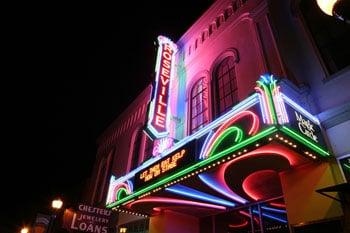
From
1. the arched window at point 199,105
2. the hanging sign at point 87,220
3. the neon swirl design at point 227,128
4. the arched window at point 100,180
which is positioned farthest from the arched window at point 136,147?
the neon swirl design at point 227,128

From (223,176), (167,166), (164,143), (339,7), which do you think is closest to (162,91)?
(164,143)

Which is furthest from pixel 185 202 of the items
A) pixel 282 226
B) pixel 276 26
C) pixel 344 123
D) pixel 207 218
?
pixel 276 26

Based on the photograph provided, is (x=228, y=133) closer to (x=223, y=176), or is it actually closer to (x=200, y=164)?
(x=200, y=164)

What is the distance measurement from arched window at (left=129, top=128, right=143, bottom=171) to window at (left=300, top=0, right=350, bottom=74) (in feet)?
35.7

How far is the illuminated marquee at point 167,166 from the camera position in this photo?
7.96 m

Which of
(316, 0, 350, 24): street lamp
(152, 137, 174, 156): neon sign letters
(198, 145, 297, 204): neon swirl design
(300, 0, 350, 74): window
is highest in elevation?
(300, 0, 350, 74): window

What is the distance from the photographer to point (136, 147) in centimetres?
1711

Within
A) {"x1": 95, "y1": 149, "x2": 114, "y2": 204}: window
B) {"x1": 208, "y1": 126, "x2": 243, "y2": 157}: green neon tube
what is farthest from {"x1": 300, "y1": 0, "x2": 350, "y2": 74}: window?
{"x1": 95, "y1": 149, "x2": 114, "y2": 204}: window

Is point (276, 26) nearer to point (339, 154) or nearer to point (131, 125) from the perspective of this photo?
point (339, 154)

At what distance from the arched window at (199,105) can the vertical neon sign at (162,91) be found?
139 cm

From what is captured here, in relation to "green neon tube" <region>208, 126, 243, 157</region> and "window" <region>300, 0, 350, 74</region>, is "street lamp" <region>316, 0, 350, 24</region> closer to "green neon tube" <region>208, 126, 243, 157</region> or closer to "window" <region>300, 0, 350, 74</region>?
Result: "green neon tube" <region>208, 126, 243, 157</region>

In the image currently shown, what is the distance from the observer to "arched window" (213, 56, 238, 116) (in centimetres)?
1127

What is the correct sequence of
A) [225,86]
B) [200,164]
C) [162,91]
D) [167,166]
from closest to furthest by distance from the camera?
[200,164] → [167,166] → [225,86] → [162,91]

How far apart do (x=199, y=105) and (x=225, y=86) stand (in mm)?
1619
